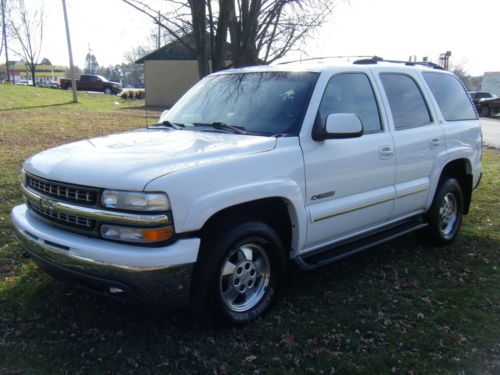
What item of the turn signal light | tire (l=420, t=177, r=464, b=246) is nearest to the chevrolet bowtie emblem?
the turn signal light

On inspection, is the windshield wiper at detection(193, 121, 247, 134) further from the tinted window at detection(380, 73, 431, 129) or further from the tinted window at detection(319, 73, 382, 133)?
the tinted window at detection(380, 73, 431, 129)

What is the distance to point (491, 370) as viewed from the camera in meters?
3.26

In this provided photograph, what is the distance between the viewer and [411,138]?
4840 mm

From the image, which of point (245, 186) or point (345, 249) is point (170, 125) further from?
point (345, 249)

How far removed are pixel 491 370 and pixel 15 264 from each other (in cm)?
411

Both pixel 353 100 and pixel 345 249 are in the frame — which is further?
pixel 353 100

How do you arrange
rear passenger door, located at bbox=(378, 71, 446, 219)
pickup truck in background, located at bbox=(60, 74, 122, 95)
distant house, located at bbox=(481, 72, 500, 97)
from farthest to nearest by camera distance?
1. distant house, located at bbox=(481, 72, 500, 97)
2. pickup truck in background, located at bbox=(60, 74, 122, 95)
3. rear passenger door, located at bbox=(378, 71, 446, 219)

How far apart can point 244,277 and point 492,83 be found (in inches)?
2187

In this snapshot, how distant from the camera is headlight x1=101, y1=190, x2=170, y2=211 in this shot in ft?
9.78

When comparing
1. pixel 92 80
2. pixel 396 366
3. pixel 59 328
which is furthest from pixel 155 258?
pixel 92 80

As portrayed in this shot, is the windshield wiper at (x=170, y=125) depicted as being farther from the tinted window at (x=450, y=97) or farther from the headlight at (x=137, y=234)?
the tinted window at (x=450, y=97)

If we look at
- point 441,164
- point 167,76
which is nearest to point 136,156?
point 441,164

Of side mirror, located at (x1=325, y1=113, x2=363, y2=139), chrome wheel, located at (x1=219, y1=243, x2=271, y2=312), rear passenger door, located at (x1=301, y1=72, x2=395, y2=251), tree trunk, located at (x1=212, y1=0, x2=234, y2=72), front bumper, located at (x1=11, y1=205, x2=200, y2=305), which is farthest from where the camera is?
tree trunk, located at (x1=212, y1=0, x2=234, y2=72)

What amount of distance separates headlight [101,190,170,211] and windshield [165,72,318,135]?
124 centimetres
